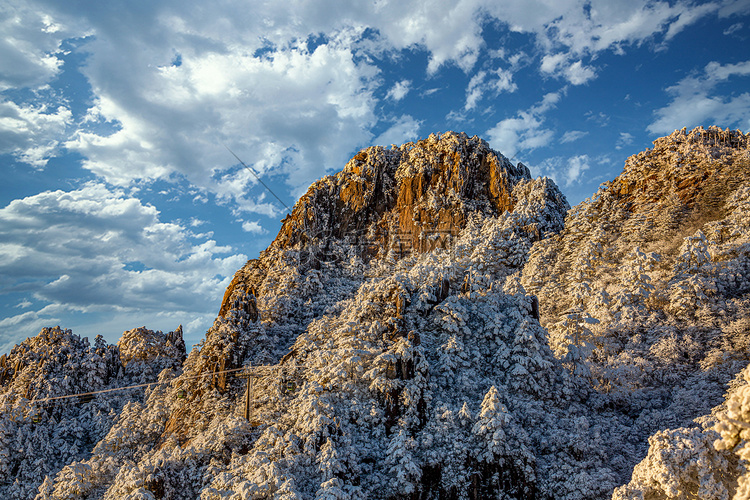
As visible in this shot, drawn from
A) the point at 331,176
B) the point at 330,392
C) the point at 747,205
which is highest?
the point at 331,176

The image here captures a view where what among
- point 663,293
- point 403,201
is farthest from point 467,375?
point 403,201

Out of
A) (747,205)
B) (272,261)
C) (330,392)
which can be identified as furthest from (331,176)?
(747,205)

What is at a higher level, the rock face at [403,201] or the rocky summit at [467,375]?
the rock face at [403,201]

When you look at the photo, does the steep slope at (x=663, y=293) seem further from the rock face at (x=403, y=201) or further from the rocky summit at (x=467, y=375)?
the rock face at (x=403, y=201)

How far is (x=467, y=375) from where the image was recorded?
1016 inches

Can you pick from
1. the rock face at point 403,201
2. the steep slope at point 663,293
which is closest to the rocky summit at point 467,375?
the steep slope at point 663,293

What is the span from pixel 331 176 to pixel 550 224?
30168 mm

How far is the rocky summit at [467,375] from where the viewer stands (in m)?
20.5

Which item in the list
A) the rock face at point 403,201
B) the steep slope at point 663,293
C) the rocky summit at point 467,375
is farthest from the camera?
the rock face at point 403,201

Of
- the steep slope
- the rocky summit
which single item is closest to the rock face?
the rocky summit

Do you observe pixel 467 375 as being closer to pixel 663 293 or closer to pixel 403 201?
pixel 663 293

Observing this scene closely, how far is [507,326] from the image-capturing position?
1102 inches

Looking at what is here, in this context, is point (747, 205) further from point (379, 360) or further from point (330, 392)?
point (330, 392)

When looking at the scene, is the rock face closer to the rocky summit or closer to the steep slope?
the rocky summit
